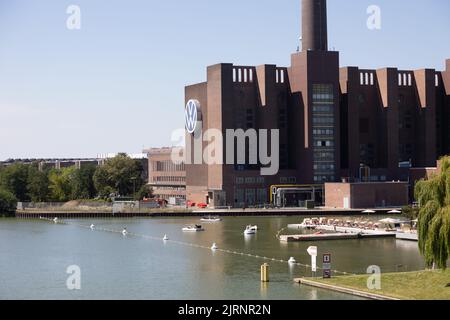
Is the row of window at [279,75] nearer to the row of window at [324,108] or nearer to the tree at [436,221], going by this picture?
the row of window at [324,108]

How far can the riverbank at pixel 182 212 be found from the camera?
9262cm

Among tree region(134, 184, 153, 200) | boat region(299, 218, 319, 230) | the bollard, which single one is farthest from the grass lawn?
tree region(134, 184, 153, 200)

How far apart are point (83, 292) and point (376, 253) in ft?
69.6

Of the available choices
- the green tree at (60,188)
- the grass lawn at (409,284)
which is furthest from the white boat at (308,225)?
the green tree at (60,188)

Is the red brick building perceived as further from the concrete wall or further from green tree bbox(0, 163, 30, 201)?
green tree bbox(0, 163, 30, 201)

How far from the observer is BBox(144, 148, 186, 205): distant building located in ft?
417

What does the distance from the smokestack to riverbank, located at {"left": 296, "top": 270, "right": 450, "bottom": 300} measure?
226ft

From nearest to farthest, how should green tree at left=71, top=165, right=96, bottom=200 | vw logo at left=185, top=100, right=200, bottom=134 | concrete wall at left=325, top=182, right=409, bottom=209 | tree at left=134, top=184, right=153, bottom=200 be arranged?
1. concrete wall at left=325, top=182, right=409, bottom=209
2. vw logo at left=185, top=100, right=200, bottom=134
3. tree at left=134, top=184, right=153, bottom=200
4. green tree at left=71, top=165, right=96, bottom=200

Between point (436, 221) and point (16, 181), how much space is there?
290 ft

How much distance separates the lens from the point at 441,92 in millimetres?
113875

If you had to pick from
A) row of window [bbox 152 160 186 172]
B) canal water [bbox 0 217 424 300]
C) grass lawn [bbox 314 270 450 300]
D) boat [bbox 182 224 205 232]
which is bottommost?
canal water [bbox 0 217 424 300]

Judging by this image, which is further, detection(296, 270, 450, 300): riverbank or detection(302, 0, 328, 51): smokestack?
detection(302, 0, 328, 51): smokestack

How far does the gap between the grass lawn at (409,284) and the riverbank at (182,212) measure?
178 feet
